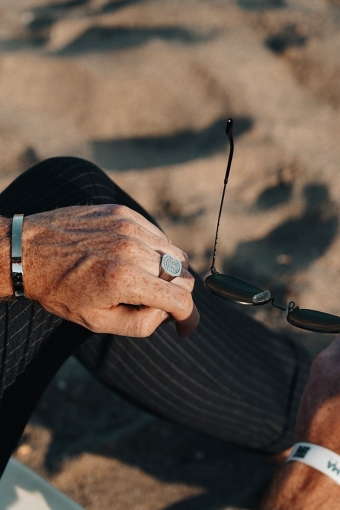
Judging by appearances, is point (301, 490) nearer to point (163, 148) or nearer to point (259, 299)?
point (259, 299)

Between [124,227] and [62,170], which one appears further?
[62,170]

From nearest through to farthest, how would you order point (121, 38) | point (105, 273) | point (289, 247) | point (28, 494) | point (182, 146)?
point (105, 273), point (28, 494), point (289, 247), point (182, 146), point (121, 38)

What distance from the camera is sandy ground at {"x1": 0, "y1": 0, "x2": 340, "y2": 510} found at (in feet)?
5.37

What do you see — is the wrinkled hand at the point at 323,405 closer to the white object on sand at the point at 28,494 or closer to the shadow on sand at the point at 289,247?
the white object on sand at the point at 28,494

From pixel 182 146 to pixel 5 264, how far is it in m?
1.45

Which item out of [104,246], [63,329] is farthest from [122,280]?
[63,329]

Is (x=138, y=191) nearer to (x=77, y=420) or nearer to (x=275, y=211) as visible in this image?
(x=275, y=211)

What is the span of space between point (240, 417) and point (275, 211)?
0.91 m

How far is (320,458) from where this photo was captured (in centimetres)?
93

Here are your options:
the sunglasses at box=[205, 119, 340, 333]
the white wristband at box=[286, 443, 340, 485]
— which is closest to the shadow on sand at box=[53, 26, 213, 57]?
the sunglasses at box=[205, 119, 340, 333]

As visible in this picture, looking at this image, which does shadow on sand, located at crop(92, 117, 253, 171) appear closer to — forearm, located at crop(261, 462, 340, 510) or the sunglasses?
the sunglasses

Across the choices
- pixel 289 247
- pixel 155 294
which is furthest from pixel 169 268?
pixel 289 247

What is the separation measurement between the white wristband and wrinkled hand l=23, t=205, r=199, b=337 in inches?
11.7

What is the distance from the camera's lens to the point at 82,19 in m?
3.10
